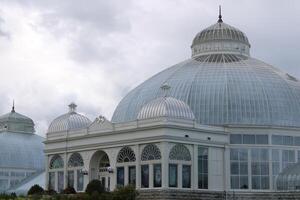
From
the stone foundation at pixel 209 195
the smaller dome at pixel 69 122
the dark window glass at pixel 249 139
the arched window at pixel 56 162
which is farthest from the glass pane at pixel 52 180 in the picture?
the dark window glass at pixel 249 139

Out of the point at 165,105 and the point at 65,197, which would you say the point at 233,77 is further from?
the point at 65,197

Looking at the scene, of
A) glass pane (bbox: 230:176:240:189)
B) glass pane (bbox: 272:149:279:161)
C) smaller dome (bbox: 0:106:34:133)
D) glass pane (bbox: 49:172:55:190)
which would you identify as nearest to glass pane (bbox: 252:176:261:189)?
glass pane (bbox: 230:176:240:189)

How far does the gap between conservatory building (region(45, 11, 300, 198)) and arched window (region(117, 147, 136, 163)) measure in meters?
0.10

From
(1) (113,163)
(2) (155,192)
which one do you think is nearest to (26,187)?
(1) (113,163)

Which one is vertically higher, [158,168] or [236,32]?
A: [236,32]

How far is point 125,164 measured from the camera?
279ft

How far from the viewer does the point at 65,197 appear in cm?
7600

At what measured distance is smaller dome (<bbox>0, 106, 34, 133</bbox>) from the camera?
13925cm

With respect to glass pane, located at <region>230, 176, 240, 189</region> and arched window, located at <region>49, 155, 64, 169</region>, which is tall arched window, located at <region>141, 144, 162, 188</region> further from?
arched window, located at <region>49, 155, 64, 169</region>

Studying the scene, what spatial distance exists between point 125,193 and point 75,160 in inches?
734

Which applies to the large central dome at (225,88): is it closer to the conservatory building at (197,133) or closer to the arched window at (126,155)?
the conservatory building at (197,133)

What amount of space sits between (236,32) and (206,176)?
2547 centimetres

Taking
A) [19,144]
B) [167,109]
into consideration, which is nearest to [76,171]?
[167,109]

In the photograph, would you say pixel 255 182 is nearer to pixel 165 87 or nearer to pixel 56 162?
pixel 165 87
